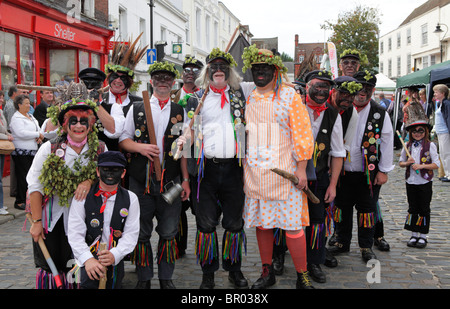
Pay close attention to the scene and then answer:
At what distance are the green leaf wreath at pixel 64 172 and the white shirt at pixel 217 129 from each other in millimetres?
878

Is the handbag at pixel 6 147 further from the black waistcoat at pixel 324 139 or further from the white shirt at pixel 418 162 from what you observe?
the white shirt at pixel 418 162

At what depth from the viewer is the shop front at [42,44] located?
31.8 ft

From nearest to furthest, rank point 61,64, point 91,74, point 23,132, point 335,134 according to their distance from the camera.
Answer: point 335,134, point 91,74, point 23,132, point 61,64

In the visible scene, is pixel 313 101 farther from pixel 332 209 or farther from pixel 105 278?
pixel 105 278

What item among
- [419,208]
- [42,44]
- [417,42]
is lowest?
[419,208]

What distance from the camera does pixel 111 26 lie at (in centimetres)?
1552

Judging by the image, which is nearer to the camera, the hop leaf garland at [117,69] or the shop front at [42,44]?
the hop leaf garland at [117,69]

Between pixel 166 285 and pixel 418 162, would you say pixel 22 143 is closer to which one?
pixel 166 285

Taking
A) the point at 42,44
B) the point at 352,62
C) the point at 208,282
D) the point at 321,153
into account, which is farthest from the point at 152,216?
the point at 42,44

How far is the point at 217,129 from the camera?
11.5 feet

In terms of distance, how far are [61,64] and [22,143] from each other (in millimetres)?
6731

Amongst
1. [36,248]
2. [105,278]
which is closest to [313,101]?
[105,278]

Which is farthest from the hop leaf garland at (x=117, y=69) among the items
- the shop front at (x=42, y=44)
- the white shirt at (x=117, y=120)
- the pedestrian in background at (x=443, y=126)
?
the pedestrian in background at (x=443, y=126)

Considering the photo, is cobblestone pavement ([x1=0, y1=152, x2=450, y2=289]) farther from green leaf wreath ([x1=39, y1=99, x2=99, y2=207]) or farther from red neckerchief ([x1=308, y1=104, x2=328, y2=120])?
red neckerchief ([x1=308, y1=104, x2=328, y2=120])
